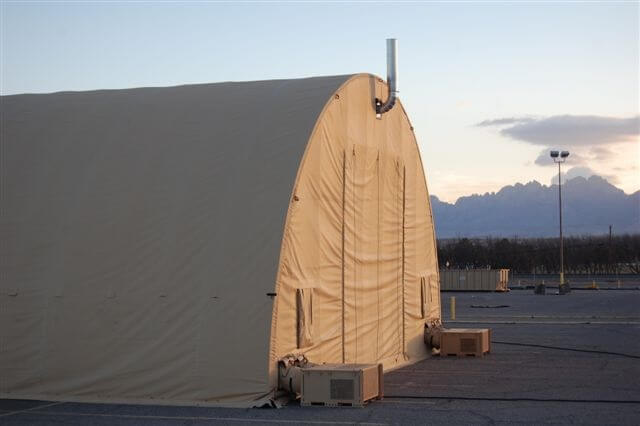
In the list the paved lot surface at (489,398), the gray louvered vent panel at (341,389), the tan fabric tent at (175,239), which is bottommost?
the paved lot surface at (489,398)

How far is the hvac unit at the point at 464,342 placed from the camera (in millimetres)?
22891

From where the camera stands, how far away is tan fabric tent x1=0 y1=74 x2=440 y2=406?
609 inches

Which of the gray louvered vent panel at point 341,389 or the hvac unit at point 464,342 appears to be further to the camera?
the hvac unit at point 464,342

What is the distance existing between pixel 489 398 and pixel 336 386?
2708mm

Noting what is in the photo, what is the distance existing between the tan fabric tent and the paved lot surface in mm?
770

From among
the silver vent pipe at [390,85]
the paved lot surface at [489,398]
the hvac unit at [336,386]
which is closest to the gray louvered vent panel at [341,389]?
the hvac unit at [336,386]

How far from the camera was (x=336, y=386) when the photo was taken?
14914 millimetres

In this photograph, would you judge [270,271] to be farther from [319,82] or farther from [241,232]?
[319,82]

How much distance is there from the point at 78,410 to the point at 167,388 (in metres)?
1.40

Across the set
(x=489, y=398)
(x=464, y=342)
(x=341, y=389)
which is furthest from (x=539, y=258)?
(x=341, y=389)

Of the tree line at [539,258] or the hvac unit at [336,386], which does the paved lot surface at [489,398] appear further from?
the tree line at [539,258]

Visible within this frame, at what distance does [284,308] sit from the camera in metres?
15.7

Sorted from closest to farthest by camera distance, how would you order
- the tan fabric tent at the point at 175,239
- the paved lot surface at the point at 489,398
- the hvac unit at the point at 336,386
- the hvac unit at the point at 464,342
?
1. the paved lot surface at the point at 489,398
2. the hvac unit at the point at 336,386
3. the tan fabric tent at the point at 175,239
4. the hvac unit at the point at 464,342

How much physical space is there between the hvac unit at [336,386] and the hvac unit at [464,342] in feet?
27.1
